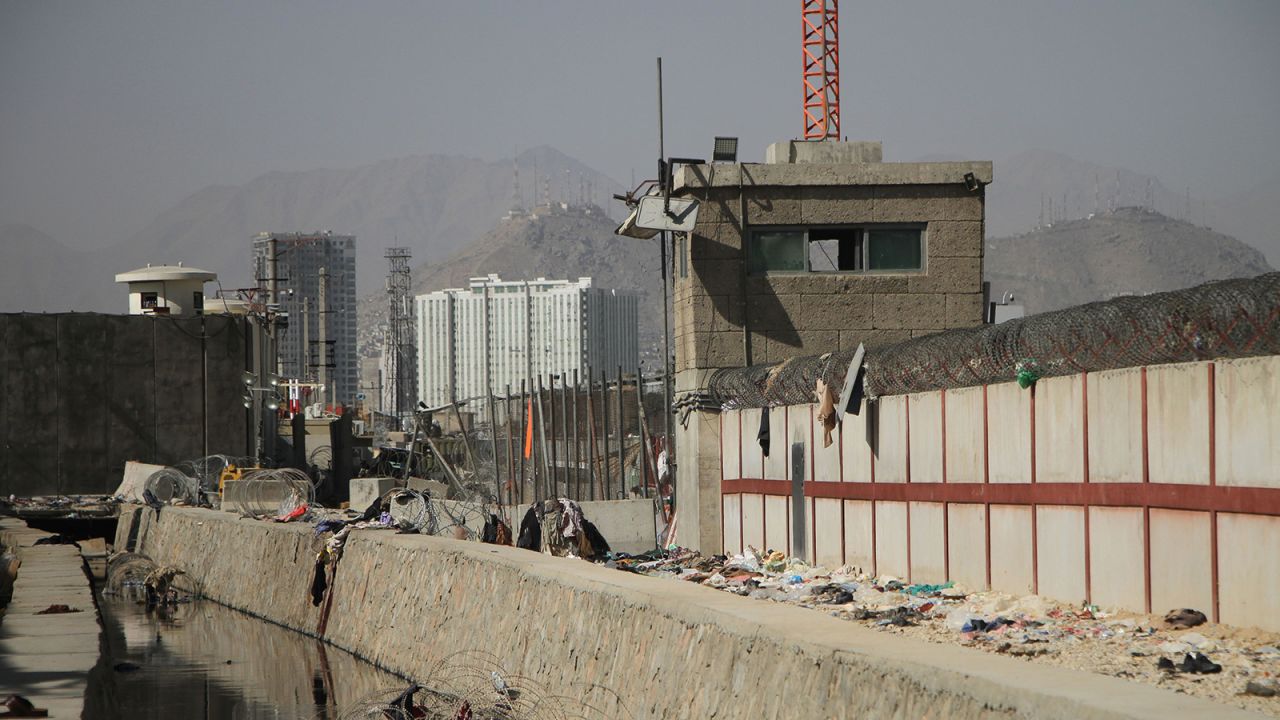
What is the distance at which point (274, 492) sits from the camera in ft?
96.8

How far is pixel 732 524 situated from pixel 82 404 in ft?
112

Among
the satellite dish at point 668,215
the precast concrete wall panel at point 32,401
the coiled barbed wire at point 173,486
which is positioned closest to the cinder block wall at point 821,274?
the satellite dish at point 668,215

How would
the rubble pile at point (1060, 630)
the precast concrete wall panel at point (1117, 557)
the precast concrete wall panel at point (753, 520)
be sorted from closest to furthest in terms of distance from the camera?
the rubble pile at point (1060, 630), the precast concrete wall panel at point (1117, 557), the precast concrete wall panel at point (753, 520)

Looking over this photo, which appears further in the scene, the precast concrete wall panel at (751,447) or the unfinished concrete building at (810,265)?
the unfinished concrete building at (810,265)

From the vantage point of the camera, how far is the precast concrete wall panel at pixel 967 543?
1212cm

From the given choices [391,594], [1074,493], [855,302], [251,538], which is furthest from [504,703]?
[251,538]

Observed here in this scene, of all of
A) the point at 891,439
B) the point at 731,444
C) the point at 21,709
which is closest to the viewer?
the point at 21,709

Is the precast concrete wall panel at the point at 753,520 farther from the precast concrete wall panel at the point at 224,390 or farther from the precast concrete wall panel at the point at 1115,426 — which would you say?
the precast concrete wall panel at the point at 224,390

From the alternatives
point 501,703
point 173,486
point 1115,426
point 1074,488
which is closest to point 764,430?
point 501,703

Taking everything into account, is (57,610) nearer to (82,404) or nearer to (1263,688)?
(1263,688)

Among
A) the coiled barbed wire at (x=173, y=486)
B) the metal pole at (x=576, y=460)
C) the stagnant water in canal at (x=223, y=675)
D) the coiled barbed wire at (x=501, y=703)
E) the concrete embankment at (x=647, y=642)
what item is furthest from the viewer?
the coiled barbed wire at (x=173, y=486)

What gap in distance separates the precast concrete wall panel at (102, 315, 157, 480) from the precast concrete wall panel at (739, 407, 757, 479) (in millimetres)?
33433

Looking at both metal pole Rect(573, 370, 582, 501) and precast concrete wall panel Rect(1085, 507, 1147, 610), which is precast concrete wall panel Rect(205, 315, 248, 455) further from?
precast concrete wall panel Rect(1085, 507, 1147, 610)

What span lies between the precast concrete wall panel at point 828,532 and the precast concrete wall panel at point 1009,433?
3400 millimetres
